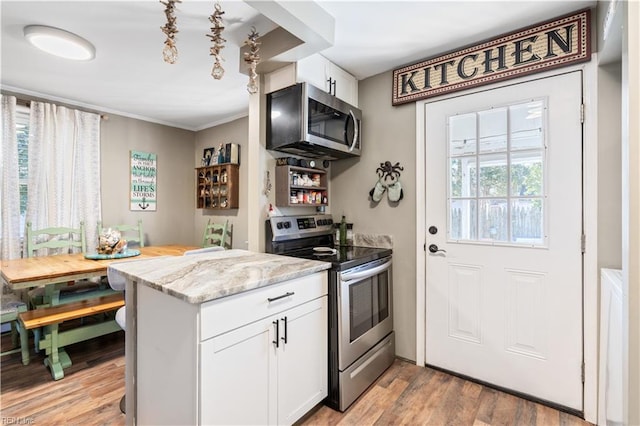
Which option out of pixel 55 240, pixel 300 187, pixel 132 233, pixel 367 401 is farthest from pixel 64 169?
pixel 367 401

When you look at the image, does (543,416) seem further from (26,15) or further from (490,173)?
(26,15)

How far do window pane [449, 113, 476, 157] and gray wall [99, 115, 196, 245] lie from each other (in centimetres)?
360

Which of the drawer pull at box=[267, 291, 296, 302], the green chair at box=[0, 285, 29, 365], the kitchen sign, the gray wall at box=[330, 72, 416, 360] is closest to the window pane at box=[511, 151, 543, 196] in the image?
the kitchen sign

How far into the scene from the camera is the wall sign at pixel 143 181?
3768mm

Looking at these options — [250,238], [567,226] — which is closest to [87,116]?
[250,238]

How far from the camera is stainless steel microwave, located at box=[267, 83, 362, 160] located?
6.49 feet

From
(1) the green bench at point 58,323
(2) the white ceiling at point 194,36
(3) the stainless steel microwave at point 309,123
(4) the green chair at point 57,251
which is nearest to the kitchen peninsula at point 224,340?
(3) the stainless steel microwave at point 309,123

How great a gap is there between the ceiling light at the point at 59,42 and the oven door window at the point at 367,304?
7.99ft

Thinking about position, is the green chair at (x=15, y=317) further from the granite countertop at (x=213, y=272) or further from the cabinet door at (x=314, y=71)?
the cabinet door at (x=314, y=71)

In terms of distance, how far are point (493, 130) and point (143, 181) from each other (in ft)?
12.9

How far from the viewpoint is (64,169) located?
318cm

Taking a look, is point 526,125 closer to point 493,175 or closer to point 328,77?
point 493,175

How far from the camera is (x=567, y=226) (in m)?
1.75

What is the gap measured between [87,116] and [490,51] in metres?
3.95
